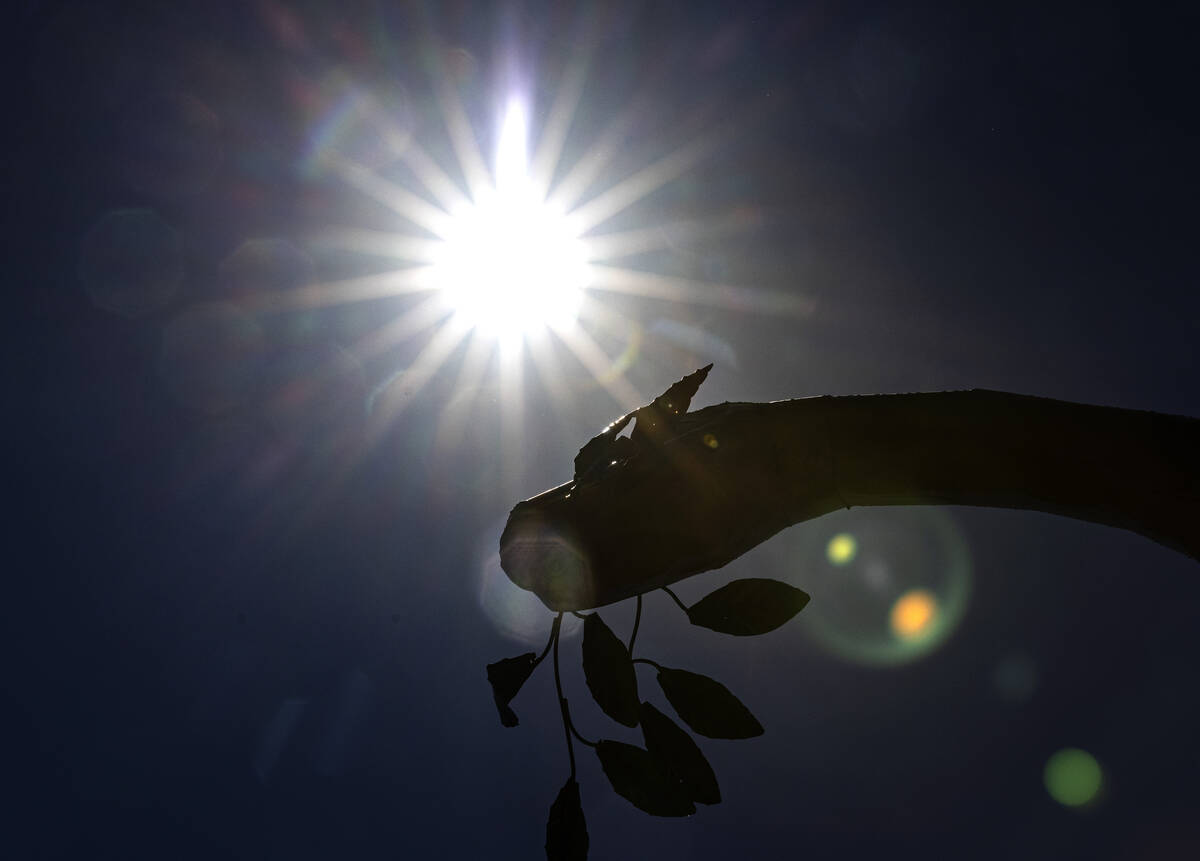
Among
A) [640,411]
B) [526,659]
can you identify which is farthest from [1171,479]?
[526,659]

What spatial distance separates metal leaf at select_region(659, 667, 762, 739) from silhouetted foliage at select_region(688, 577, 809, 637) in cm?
6

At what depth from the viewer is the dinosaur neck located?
808 millimetres

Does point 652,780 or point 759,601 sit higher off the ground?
point 759,601

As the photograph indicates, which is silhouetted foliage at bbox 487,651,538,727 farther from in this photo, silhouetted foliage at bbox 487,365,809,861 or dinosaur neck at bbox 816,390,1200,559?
dinosaur neck at bbox 816,390,1200,559

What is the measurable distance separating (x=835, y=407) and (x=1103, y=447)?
251mm

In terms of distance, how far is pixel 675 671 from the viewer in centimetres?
92

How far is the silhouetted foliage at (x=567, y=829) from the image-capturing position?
32.1 inches

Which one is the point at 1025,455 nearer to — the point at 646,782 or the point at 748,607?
the point at 748,607

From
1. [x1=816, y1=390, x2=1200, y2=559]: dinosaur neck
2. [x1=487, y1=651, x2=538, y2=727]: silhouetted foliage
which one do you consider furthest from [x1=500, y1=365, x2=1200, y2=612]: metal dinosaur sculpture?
[x1=487, y1=651, x2=538, y2=727]: silhouetted foliage

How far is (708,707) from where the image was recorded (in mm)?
886

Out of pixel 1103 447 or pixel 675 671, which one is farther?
pixel 675 671

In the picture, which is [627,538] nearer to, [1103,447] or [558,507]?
[558,507]

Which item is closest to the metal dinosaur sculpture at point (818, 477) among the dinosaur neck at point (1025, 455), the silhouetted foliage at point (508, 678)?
the dinosaur neck at point (1025, 455)

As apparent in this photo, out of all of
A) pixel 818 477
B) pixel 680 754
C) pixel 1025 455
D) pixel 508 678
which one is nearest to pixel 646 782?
pixel 680 754
